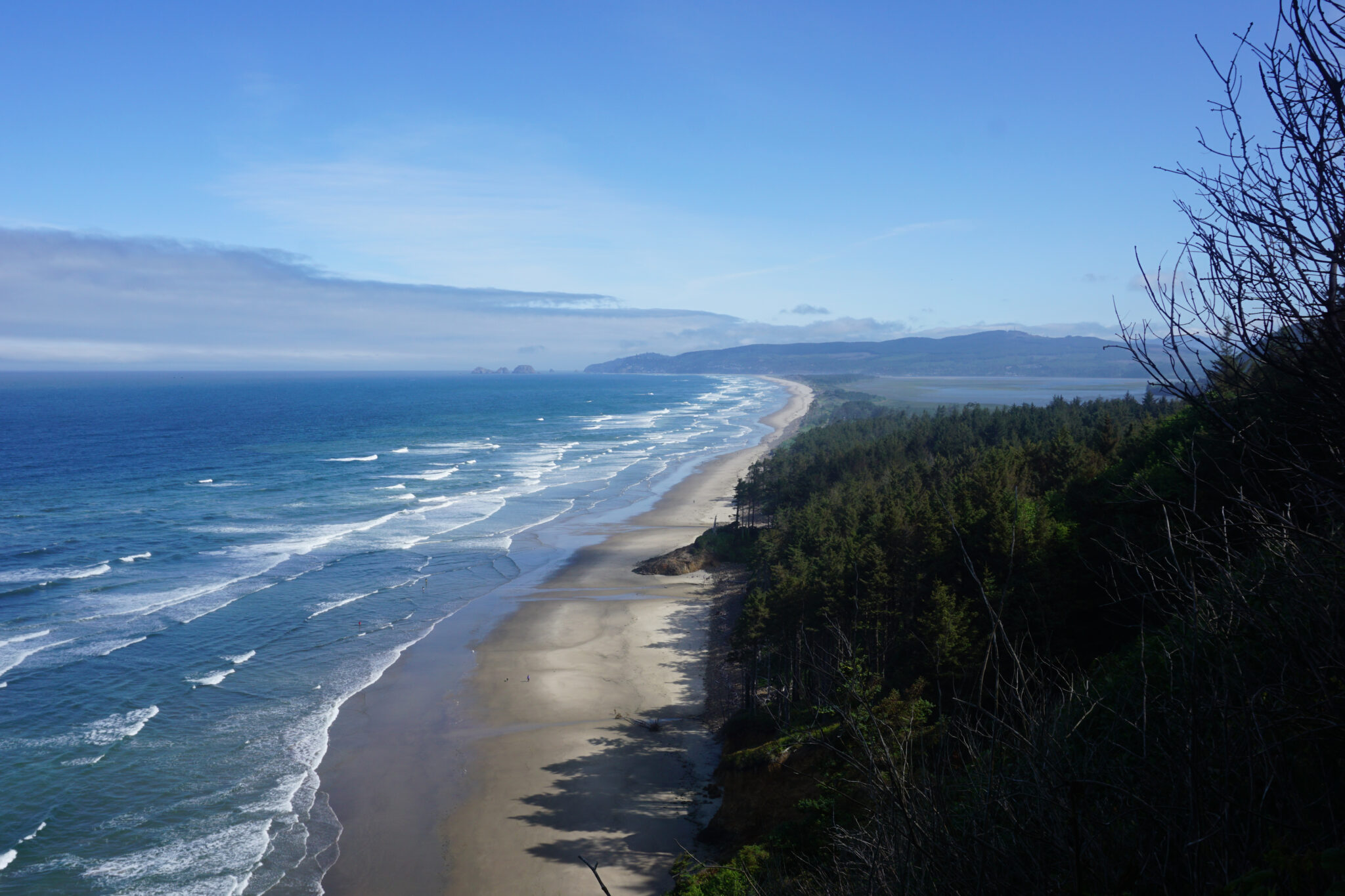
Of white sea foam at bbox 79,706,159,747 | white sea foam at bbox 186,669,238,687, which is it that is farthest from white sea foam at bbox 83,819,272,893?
white sea foam at bbox 186,669,238,687

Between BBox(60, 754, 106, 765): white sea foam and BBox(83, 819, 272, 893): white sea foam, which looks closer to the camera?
BBox(83, 819, 272, 893): white sea foam

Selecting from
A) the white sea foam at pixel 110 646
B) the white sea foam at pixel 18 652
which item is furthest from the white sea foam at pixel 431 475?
the white sea foam at pixel 18 652

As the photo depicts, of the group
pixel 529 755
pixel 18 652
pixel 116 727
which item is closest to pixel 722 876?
pixel 529 755

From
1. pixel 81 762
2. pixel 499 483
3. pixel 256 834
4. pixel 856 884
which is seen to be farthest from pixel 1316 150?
pixel 499 483

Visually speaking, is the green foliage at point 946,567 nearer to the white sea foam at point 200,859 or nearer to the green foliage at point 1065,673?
the green foliage at point 1065,673

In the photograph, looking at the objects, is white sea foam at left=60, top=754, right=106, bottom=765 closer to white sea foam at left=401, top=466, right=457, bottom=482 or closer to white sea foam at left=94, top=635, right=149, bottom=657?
white sea foam at left=94, top=635, right=149, bottom=657

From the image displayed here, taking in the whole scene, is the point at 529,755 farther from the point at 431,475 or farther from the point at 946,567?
the point at 431,475
